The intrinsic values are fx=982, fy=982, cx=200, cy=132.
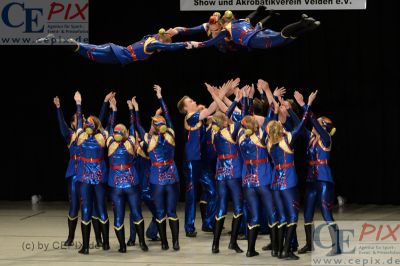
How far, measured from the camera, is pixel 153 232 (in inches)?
448

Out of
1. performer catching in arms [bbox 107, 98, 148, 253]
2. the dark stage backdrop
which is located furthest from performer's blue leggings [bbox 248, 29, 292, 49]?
the dark stage backdrop

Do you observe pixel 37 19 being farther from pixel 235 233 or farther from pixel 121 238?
pixel 235 233

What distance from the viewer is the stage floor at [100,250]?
10.1 m

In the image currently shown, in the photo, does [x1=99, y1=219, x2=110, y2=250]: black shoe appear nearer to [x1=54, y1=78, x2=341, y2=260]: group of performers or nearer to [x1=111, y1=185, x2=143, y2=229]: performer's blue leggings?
[x1=54, y1=78, x2=341, y2=260]: group of performers

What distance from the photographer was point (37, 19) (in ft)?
46.7

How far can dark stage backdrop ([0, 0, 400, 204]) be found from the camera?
13.8m

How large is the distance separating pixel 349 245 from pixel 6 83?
6502mm

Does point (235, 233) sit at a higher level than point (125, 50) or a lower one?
lower

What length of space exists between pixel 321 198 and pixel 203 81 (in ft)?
15.4

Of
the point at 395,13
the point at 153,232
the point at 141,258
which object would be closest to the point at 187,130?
the point at 153,232

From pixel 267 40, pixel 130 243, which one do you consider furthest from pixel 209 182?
pixel 267 40

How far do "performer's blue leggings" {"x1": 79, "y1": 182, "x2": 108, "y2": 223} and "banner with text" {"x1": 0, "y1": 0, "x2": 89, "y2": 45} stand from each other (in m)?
4.27

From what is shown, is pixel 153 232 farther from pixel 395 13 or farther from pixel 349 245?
pixel 395 13

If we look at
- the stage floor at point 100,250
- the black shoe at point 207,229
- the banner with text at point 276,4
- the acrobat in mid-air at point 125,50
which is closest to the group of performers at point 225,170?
the stage floor at point 100,250
